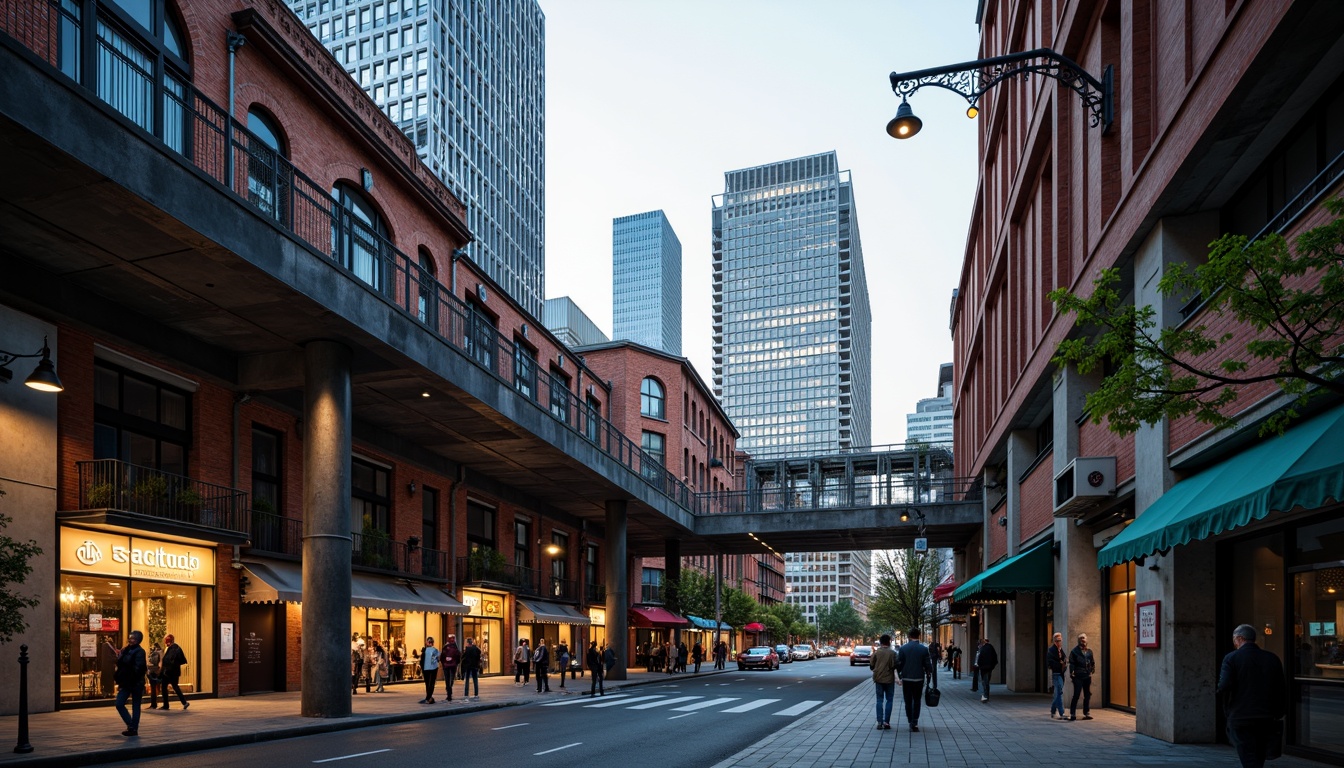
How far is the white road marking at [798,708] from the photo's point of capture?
2191 centimetres

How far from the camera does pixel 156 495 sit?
19.8m

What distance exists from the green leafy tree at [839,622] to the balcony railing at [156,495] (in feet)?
534

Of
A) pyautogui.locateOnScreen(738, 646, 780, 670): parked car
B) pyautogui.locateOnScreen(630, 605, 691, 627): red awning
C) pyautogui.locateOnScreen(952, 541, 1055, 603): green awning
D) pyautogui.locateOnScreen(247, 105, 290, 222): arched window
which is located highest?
pyautogui.locateOnScreen(247, 105, 290, 222): arched window

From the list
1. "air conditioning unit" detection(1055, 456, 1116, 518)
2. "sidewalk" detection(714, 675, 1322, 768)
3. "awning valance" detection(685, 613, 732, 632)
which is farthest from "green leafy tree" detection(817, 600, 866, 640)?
"air conditioning unit" detection(1055, 456, 1116, 518)

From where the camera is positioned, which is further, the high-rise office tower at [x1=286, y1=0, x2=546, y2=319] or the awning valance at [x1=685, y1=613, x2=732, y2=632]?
the high-rise office tower at [x1=286, y1=0, x2=546, y2=319]

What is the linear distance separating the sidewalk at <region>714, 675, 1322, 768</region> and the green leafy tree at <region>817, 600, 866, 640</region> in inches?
6350

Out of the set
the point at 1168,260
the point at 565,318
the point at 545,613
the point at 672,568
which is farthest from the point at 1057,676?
the point at 565,318

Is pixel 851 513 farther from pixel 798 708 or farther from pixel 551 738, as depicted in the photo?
pixel 551 738

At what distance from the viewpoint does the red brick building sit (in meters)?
10.7

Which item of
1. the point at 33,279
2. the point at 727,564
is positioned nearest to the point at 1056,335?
the point at 33,279

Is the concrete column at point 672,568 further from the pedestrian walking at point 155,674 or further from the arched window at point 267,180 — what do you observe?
the arched window at point 267,180

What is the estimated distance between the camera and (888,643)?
17875 mm

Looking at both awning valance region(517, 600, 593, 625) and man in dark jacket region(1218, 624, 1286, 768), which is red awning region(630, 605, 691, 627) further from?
man in dark jacket region(1218, 624, 1286, 768)

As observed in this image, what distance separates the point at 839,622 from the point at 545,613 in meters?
147
